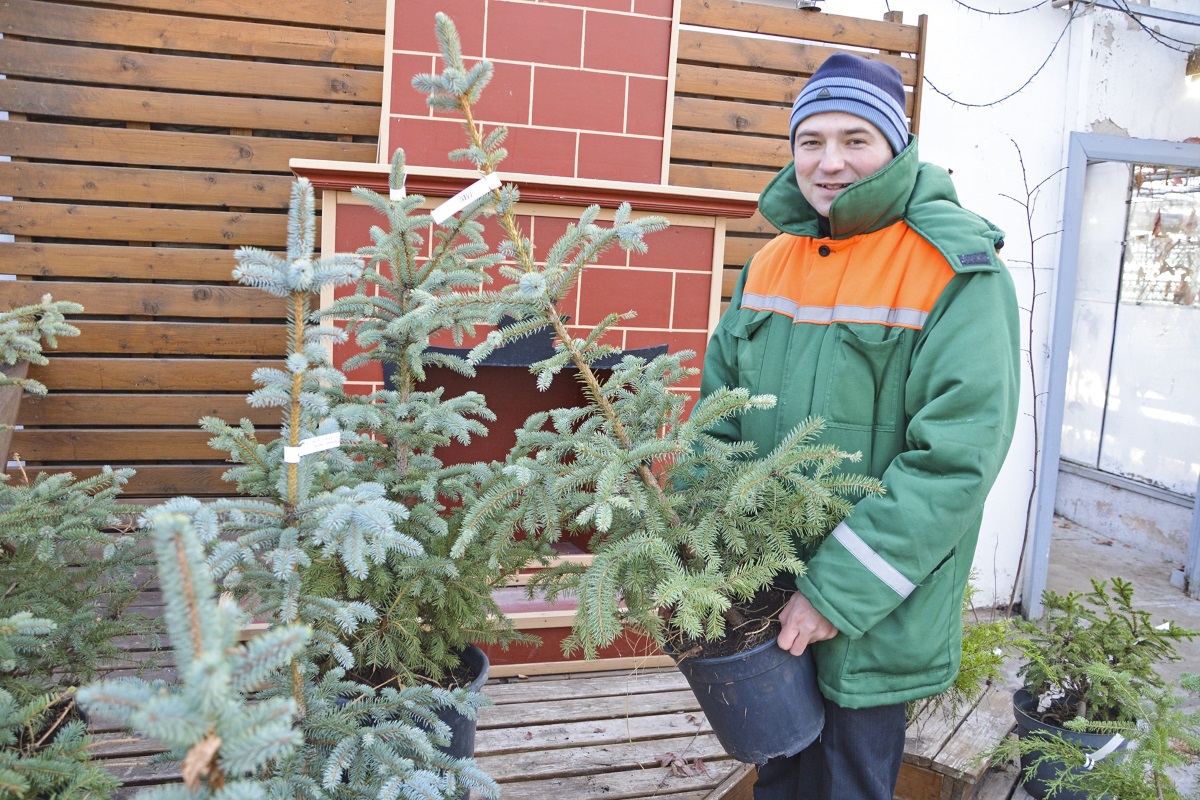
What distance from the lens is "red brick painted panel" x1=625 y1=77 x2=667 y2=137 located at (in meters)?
3.87

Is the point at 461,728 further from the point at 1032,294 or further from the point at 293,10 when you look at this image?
the point at 1032,294

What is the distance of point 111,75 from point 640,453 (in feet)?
11.2

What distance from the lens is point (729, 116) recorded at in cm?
440

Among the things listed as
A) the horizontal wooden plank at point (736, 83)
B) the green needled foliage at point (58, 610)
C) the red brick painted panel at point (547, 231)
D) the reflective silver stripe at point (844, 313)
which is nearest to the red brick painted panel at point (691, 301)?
the red brick painted panel at point (547, 231)

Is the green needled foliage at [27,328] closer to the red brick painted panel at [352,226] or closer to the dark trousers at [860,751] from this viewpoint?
the red brick painted panel at [352,226]

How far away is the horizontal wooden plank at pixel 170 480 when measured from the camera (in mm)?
3881

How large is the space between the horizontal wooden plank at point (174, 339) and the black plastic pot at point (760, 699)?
284 centimetres

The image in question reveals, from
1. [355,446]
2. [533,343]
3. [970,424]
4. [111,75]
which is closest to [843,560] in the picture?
[970,424]

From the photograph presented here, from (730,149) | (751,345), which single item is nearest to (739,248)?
(730,149)

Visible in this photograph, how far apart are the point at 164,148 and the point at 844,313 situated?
11.1 ft

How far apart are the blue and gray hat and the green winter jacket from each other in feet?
0.26

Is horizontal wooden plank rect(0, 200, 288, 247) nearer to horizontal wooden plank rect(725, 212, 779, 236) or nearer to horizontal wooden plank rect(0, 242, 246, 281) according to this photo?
horizontal wooden plank rect(0, 242, 246, 281)

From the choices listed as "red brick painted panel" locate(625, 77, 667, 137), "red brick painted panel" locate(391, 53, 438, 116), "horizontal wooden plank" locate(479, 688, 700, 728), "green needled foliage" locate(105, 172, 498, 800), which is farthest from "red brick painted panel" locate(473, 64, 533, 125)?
"horizontal wooden plank" locate(479, 688, 700, 728)

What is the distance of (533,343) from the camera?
3445 mm
